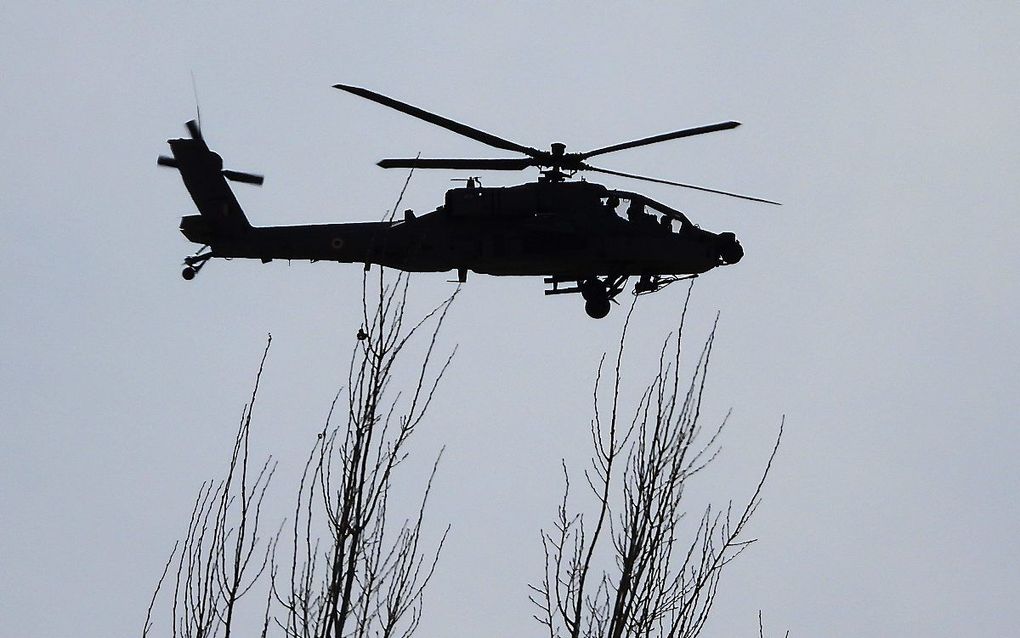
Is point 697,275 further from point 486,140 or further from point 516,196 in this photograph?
point 486,140

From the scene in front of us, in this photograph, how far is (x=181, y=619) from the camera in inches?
352

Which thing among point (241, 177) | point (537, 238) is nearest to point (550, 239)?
point (537, 238)

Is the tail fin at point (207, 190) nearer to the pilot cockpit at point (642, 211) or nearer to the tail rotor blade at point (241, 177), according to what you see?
the tail rotor blade at point (241, 177)

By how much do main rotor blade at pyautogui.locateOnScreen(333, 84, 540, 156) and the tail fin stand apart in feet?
16.7

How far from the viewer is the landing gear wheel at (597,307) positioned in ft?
66.1

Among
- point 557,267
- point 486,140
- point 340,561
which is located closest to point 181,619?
point 340,561

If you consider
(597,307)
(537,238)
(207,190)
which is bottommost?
(597,307)

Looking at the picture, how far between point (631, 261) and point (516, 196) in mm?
2042

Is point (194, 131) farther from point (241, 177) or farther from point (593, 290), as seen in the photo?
point (593, 290)

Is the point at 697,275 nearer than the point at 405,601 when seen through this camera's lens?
No

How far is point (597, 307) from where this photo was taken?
20172 millimetres

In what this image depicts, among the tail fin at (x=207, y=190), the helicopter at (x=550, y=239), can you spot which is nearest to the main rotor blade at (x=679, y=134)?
the helicopter at (x=550, y=239)

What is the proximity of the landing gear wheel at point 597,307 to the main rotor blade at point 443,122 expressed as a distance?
2493 mm

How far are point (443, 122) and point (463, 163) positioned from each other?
66cm
